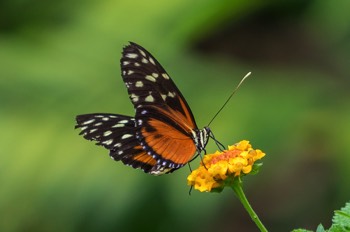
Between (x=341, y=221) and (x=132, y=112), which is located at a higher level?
(x=132, y=112)

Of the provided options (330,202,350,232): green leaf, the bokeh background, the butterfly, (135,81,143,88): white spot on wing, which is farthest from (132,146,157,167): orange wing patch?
the bokeh background

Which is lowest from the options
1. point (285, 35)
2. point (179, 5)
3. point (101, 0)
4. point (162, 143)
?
point (162, 143)

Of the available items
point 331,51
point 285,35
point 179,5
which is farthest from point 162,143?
point 285,35

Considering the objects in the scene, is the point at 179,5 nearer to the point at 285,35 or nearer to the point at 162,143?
the point at 285,35

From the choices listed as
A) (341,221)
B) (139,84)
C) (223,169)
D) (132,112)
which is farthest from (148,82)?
(132,112)

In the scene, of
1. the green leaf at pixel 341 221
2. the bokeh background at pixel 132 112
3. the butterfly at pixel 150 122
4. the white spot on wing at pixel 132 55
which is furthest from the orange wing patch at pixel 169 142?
the bokeh background at pixel 132 112

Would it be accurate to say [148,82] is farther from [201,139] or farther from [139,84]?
[201,139]

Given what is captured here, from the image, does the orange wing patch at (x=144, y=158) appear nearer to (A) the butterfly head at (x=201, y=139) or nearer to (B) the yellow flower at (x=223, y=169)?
(A) the butterfly head at (x=201, y=139)

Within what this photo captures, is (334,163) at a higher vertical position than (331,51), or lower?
lower
